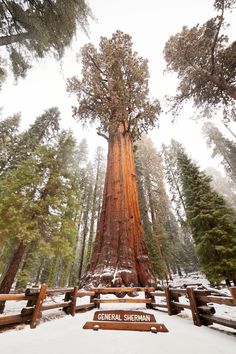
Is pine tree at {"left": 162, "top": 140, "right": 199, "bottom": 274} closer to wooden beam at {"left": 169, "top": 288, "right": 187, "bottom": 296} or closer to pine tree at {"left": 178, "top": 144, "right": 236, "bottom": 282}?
pine tree at {"left": 178, "top": 144, "right": 236, "bottom": 282}

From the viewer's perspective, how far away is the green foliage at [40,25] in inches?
285

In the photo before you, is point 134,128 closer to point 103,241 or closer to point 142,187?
point 103,241

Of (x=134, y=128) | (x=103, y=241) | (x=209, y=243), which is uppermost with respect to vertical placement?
(x=134, y=128)

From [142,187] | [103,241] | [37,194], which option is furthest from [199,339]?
[142,187]

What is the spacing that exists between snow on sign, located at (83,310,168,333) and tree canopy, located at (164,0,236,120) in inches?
432

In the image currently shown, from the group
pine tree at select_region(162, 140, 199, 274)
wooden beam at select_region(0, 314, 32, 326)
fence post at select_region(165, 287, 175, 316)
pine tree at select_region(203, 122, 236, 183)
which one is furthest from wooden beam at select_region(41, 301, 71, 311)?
pine tree at select_region(203, 122, 236, 183)

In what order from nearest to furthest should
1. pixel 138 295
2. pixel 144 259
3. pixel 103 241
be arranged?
pixel 138 295 → pixel 144 259 → pixel 103 241

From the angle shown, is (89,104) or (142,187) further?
(142,187)

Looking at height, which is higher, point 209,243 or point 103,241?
point 209,243

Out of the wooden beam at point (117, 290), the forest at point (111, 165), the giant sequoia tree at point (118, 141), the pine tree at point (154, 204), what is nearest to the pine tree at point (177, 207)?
the pine tree at point (154, 204)

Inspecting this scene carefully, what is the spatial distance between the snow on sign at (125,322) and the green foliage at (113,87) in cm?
899

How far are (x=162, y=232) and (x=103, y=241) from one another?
11.3 m

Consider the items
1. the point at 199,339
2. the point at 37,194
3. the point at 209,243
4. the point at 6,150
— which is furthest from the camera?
the point at 6,150

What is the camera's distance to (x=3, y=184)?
11055 mm
